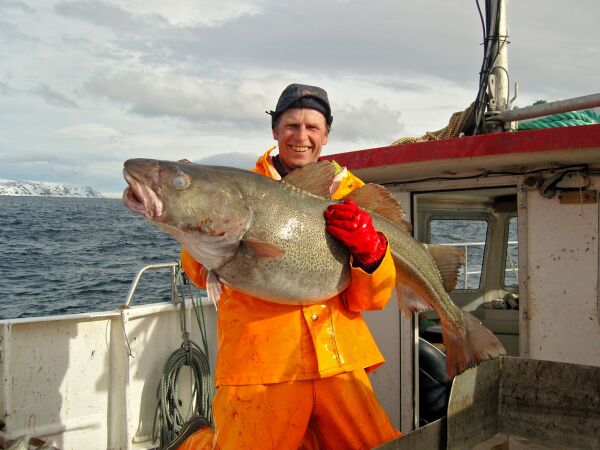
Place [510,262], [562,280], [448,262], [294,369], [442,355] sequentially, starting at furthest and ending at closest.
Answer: [510,262]
[442,355]
[562,280]
[448,262]
[294,369]

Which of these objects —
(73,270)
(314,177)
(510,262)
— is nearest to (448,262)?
(314,177)

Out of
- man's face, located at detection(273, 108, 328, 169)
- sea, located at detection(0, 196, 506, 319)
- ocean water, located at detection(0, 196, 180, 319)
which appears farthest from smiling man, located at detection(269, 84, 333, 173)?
ocean water, located at detection(0, 196, 180, 319)

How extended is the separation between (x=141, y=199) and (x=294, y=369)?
1.25 m

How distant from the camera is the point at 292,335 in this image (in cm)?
332

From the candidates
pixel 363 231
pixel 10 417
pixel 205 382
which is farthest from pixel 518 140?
pixel 10 417

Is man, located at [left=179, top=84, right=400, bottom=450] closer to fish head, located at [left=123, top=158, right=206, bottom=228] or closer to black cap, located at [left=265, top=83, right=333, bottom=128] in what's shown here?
fish head, located at [left=123, top=158, right=206, bottom=228]

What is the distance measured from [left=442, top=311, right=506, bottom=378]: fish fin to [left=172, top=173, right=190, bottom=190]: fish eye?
185cm

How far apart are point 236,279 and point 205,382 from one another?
3352mm

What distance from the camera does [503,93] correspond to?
17.6 feet

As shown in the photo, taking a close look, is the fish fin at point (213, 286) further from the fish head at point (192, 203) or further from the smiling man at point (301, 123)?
the smiling man at point (301, 123)

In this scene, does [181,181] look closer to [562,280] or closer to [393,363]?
[562,280]

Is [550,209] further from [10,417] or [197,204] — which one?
[10,417]

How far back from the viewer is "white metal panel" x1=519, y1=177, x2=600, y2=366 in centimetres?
438

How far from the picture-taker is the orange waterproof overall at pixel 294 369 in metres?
3.29
